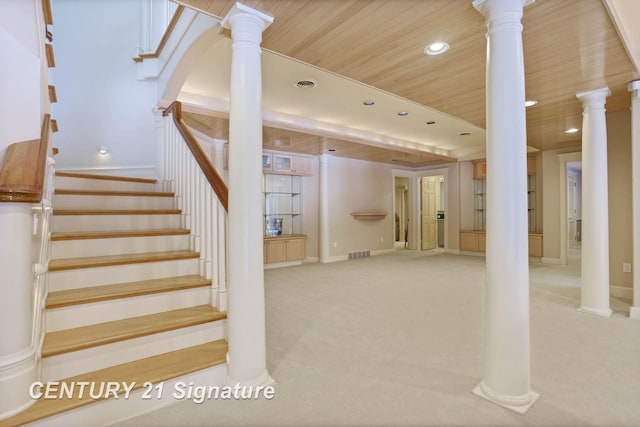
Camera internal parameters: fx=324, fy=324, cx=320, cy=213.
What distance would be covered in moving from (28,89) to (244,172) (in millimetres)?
1285

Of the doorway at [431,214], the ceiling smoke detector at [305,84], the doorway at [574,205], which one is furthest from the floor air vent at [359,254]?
the doorway at [574,205]

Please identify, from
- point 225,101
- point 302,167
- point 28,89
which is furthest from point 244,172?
point 302,167

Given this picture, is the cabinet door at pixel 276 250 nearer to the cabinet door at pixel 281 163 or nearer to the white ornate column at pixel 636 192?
the cabinet door at pixel 281 163

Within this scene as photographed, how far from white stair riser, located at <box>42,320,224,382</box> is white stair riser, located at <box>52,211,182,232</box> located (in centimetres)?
126

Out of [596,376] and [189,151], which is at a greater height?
[189,151]

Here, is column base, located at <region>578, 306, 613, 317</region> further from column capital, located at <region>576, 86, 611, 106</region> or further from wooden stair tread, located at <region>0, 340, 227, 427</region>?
wooden stair tread, located at <region>0, 340, 227, 427</region>

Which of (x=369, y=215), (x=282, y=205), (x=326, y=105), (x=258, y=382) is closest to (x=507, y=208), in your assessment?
(x=258, y=382)

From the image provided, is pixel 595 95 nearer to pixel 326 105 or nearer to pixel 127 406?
pixel 326 105

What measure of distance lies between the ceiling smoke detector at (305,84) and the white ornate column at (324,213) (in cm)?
280

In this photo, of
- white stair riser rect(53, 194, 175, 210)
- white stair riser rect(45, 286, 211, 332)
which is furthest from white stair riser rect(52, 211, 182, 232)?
white stair riser rect(45, 286, 211, 332)

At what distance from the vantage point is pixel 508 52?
176cm

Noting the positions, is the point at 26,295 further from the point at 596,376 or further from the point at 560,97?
the point at 560,97

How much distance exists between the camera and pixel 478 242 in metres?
7.55

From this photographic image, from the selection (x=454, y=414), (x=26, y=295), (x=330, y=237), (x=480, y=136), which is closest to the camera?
(x=26, y=295)
